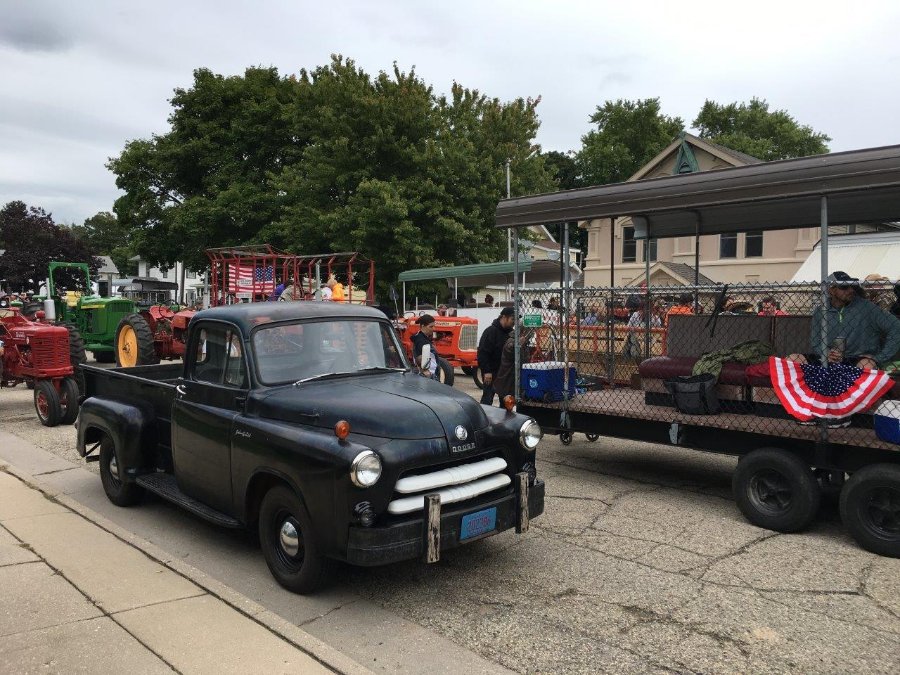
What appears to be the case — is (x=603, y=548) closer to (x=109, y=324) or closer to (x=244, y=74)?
(x=109, y=324)

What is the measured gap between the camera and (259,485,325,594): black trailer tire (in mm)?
4293

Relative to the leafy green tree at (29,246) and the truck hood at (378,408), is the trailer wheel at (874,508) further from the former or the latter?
the leafy green tree at (29,246)

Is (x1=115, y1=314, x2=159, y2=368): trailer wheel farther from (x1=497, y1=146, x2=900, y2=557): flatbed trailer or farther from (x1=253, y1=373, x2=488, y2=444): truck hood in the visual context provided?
(x1=253, y1=373, x2=488, y2=444): truck hood

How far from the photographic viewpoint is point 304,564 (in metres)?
4.35

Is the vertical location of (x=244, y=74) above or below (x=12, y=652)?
above

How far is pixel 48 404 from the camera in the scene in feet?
34.9

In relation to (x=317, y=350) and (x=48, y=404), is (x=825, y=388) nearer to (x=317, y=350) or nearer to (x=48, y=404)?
(x=317, y=350)

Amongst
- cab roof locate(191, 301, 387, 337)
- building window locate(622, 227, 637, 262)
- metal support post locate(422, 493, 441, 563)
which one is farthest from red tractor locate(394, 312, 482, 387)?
building window locate(622, 227, 637, 262)

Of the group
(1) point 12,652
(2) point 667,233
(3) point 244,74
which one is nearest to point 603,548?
(1) point 12,652

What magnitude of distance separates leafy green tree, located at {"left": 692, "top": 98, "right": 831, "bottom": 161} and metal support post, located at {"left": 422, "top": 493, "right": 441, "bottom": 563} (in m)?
50.8

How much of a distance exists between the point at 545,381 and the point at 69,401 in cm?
783

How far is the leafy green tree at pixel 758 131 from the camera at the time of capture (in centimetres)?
5041

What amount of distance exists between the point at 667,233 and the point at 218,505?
281 inches

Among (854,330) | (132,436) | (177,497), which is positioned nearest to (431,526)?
(177,497)
